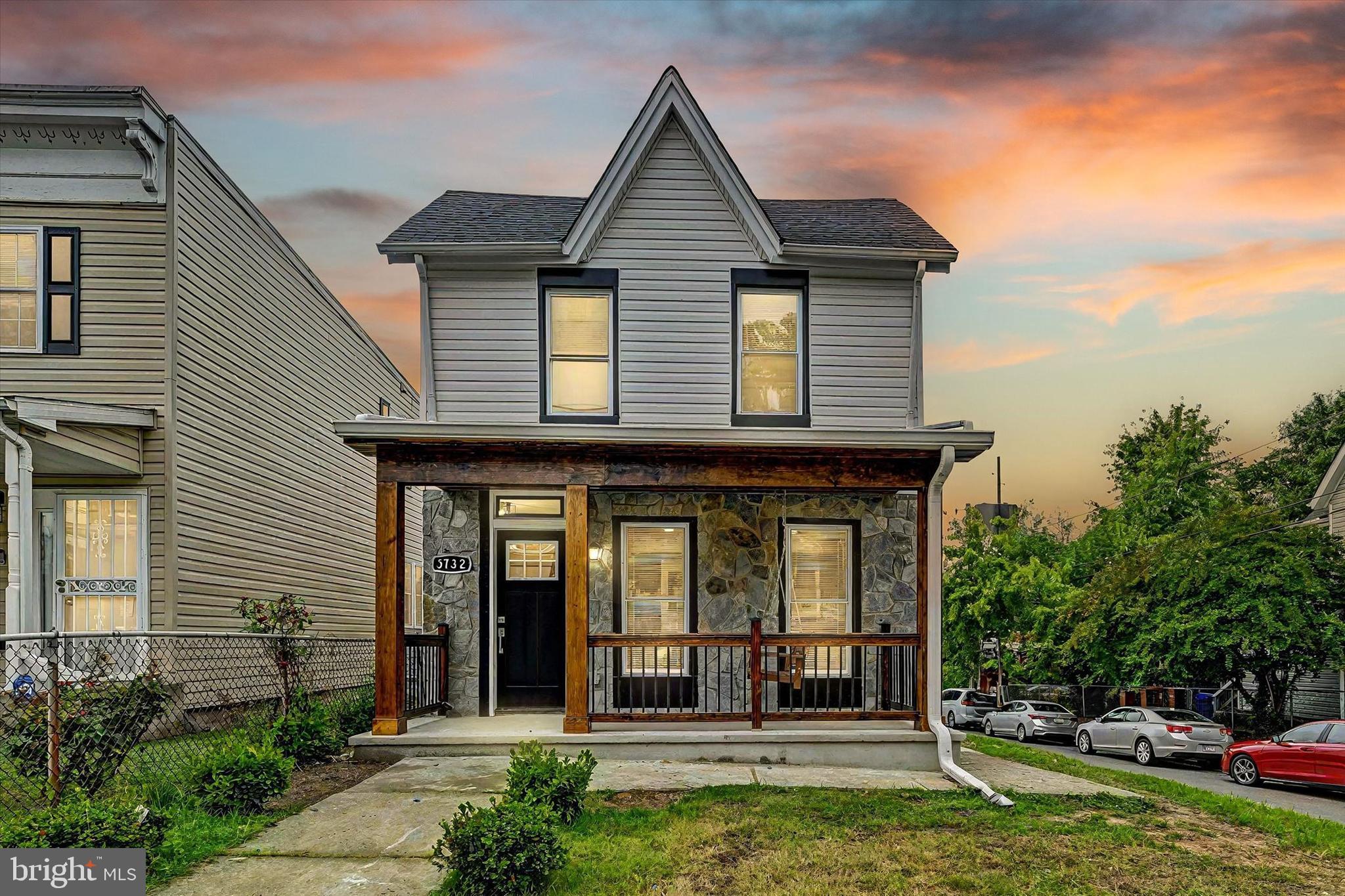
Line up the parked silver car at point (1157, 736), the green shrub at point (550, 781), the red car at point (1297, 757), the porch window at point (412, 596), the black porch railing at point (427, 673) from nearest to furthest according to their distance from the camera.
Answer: the green shrub at point (550, 781) → the black porch railing at point (427, 673) → the red car at point (1297, 757) → the parked silver car at point (1157, 736) → the porch window at point (412, 596)

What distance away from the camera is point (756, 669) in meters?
10.1

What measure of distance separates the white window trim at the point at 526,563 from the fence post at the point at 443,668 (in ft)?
3.55

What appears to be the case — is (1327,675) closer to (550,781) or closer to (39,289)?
(550,781)

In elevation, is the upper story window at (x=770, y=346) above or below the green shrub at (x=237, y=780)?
above

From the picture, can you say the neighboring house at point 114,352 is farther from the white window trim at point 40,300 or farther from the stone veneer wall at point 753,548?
the stone veneer wall at point 753,548

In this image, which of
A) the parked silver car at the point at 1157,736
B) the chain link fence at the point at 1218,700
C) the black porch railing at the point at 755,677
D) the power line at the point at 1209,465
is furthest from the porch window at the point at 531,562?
the power line at the point at 1209,465

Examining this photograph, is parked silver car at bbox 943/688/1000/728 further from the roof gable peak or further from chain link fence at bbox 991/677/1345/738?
the roof gable peak

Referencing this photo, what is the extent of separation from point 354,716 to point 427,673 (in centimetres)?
99

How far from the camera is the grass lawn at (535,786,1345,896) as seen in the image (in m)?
5.95

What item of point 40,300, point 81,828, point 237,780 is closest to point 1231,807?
point 237,780

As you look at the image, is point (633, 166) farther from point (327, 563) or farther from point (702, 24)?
point (327, 563)

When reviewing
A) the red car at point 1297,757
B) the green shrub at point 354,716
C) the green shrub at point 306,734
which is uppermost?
the green shrub at point 306,734

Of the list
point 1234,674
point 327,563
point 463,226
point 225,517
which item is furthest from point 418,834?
point 1234,674

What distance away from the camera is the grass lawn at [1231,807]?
778 cm
